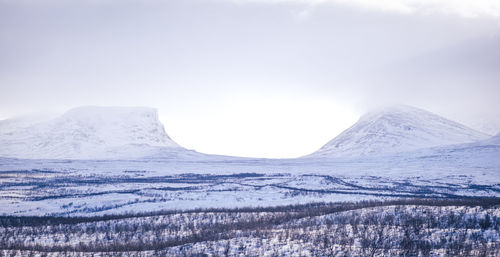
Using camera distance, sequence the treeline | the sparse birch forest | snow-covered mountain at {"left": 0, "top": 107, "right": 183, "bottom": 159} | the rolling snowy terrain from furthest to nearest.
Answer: snow-covered mountain at {"left": 0, "top": 107, "right": 183, "bottom": 159}
the rolling snowy terrain
the treeline
the sparse birch forest

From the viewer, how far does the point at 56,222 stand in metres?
38.5

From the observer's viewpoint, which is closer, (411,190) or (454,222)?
(454,222)

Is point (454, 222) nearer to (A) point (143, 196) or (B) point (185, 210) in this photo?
(B) point (185, 210)

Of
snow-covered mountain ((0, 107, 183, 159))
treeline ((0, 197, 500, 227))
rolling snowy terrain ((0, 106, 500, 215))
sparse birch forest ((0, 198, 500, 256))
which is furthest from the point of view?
snow-covered mountain ((0, 107, 183, 159))

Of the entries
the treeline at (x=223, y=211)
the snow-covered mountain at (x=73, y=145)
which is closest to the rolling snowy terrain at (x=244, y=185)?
the treeline at (x=223, y=211)

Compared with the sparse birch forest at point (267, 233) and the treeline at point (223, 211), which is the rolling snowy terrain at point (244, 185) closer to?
the treeline at point (223, 211)

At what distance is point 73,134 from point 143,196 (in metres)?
149

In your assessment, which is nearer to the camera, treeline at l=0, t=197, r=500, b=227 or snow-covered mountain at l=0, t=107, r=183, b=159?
treeline at l=0, t=197, r=500, b=227

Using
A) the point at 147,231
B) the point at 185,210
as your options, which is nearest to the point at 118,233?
the point at 147,231

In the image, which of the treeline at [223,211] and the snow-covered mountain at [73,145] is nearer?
the treeline at [223,211]

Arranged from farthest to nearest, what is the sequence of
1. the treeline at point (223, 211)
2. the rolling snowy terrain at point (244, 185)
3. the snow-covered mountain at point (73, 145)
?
1. the snow-covered mountain at point (73, 145)
2. the rolling snowy terrain at point (244, 185)
3. the treeline at point (223, 211)

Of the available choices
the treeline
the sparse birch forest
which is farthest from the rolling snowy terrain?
the sparse birch forest

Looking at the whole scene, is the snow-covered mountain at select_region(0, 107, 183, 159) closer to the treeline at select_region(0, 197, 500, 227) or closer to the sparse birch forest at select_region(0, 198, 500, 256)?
the treeline at select_region(0, 197, 500, 227)

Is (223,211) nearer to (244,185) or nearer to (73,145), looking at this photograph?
(244,185)
